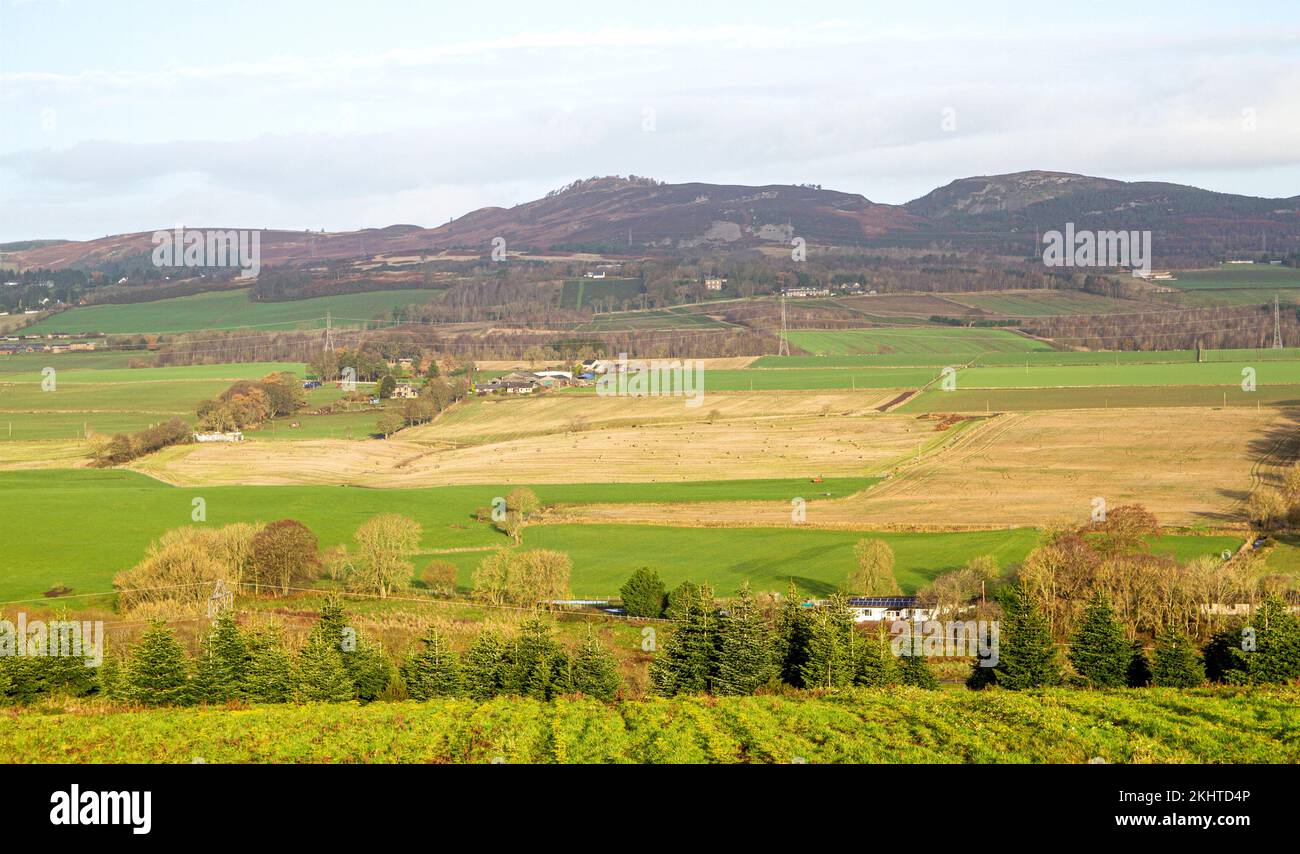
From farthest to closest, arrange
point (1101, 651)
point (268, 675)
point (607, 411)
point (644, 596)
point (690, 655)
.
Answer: point (607, 411) → point (644, 596) → point (1101, 651) → point (690, 655) → point (268, 675)

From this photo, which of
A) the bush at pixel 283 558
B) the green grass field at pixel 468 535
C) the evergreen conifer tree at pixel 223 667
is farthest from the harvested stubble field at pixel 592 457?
the evergreen conifer tree at pixel 223 667

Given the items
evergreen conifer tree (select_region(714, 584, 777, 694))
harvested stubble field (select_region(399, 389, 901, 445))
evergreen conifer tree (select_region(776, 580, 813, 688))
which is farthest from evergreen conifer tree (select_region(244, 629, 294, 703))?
harvested stubble field (select_region(399, 389, 901, 445))

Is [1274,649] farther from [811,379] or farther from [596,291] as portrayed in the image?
[596,291]

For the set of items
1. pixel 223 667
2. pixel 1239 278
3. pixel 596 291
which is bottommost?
pixel 223 667

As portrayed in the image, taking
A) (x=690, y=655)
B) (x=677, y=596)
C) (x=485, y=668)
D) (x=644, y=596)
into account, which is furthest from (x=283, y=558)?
(x=690, y=655)

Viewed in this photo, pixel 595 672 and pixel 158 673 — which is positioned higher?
pixel 158 673
